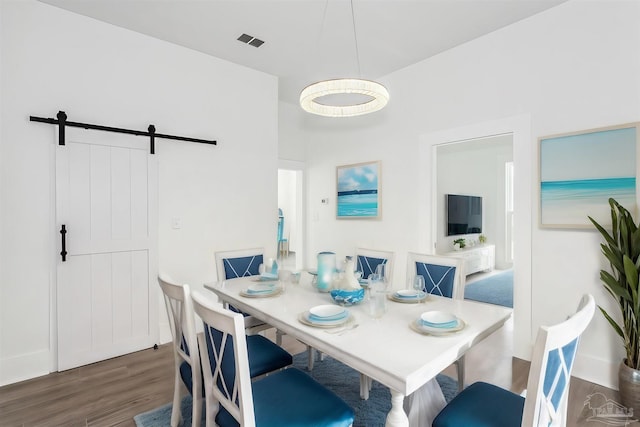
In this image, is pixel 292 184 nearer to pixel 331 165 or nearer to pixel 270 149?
pixel 331 165

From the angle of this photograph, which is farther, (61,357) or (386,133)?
(386,133)

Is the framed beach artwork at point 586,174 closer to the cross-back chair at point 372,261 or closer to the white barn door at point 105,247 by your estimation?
the cross-back chair at point 372,261

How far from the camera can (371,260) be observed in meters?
2.90

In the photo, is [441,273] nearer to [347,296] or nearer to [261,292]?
[347,296]

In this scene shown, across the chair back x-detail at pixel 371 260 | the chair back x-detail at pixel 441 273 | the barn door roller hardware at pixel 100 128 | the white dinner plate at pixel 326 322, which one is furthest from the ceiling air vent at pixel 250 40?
the white dinner plate at pixel 326 322

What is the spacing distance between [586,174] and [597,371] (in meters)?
1.47

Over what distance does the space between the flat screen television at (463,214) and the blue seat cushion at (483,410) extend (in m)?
4.88

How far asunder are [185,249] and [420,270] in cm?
233

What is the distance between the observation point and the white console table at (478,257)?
5.96 metres

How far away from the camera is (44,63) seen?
265cm

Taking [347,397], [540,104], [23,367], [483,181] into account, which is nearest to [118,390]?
[23,367]

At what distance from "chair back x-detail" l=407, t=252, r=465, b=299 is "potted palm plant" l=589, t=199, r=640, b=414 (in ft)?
3.09

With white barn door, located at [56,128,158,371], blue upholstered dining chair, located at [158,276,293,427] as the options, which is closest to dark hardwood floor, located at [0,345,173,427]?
white barn door, located at [56,128,158,371]

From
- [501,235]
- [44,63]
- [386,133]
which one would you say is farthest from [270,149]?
[501,235]
